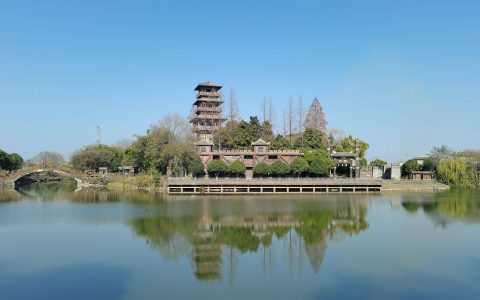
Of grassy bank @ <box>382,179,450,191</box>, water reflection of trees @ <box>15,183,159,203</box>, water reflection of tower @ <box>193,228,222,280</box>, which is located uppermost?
grassy bank @ <box>382,179,450,191</box>

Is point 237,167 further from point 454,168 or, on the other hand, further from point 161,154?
point 454,168

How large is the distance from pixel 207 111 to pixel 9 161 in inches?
1182

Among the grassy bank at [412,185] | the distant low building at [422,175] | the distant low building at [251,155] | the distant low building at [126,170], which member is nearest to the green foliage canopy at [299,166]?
the distant low building at [251,155]

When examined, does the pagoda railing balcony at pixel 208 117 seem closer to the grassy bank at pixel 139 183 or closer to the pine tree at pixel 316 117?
the grassy bank at pixel 139 183

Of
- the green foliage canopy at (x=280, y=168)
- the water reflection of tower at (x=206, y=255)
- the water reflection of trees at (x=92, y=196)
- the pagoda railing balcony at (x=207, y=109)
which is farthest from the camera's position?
the pagoda railing balcony at (x=207, y=109)

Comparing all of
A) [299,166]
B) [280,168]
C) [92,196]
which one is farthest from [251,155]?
[92,196]

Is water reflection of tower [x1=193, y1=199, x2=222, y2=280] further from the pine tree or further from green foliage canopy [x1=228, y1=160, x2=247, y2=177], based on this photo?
the pine tree

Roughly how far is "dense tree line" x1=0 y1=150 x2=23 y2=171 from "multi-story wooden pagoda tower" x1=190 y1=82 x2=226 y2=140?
26722mm

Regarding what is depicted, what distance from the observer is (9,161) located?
6178 centimetres

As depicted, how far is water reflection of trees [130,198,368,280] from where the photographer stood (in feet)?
53.9

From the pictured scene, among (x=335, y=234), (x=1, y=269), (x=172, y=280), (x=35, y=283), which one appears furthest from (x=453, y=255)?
(x=1, y=269)

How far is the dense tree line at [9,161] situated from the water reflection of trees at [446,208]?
172 ft

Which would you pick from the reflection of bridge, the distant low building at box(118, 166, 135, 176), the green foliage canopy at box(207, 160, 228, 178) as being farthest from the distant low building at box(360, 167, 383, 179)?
the reflection of bridge

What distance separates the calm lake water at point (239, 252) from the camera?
1266 cm
